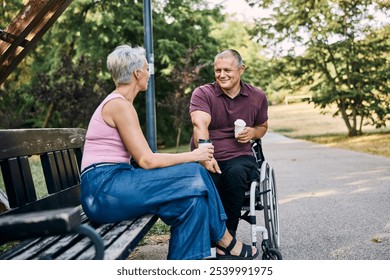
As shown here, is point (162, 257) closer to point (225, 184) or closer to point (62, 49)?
point (225, 184)

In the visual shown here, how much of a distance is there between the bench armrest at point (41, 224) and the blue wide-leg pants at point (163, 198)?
1030 mm

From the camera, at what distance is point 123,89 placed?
3400 millimetres

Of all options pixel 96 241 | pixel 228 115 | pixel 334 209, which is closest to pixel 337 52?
pixel 334 209

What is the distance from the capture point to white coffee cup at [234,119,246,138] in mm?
4059

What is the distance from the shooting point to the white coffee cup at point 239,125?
406 cm

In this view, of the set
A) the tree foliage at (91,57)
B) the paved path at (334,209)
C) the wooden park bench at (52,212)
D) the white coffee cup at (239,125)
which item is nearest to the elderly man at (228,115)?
the white coffee cup at (239,125)

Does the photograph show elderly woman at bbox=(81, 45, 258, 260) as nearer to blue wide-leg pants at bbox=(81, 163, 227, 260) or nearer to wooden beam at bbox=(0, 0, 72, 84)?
blue wide-leg pants at bbox=(81, 163, 227, 260)

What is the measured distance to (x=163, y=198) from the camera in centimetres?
315

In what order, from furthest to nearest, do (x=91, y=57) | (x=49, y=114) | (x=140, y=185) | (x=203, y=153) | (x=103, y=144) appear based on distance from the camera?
1. (x=49, y=114)
2. (x=91, y=57)
3. (x=203, y=153)
4. (x=103, y=144)
5. (x=140, y=185)

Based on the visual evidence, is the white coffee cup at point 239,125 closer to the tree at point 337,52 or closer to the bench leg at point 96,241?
the bench leg at point 96,241

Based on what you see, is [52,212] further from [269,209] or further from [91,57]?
[91,57]

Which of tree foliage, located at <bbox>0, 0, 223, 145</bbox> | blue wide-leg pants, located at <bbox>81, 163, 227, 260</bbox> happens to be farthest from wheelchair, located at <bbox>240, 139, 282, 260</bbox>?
tree foliage, located at <bbox>0, 0, 223, 145</bbox>

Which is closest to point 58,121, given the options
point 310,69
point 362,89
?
point 310,69

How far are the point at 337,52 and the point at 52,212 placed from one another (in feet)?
59.9
